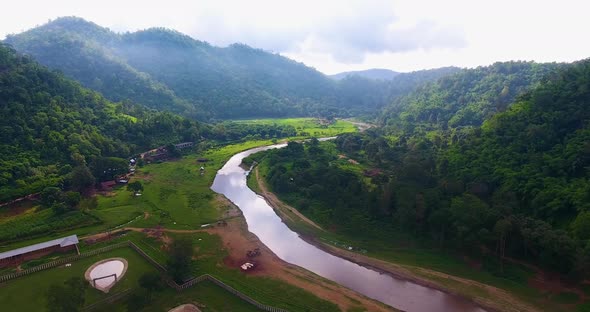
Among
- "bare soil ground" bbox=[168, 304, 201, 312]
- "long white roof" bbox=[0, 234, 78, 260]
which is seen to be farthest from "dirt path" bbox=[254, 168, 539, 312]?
"long white roof" bbox=[0, 234, 78, 260]

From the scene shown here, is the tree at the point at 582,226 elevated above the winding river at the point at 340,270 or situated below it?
above

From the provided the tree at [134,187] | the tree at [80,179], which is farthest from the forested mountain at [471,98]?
the tree at [80,179]

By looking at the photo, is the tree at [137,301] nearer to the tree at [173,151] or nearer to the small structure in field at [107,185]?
the small structure in field at [107,185]

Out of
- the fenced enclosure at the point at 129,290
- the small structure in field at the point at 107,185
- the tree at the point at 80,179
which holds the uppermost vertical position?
the tree at the point at 80,179

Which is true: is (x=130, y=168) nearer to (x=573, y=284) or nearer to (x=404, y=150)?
(x=404, y=150)

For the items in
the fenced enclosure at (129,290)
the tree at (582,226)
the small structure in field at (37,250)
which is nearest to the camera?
the fenced enclosure at (129,290)

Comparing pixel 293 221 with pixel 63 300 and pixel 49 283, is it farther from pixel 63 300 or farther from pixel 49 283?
pixel 63 300
